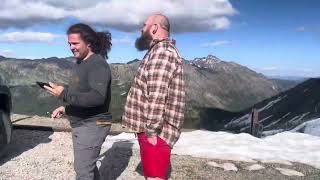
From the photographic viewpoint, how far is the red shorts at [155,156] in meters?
4.89

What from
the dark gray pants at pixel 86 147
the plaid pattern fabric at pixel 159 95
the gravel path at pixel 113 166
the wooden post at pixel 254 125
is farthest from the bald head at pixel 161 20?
the wooden post at pixel 254 125

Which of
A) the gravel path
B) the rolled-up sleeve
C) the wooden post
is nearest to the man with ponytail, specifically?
the rolled-up sleeve

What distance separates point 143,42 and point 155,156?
A: 46.4 inches

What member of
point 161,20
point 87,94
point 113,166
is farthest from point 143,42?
point 113,166

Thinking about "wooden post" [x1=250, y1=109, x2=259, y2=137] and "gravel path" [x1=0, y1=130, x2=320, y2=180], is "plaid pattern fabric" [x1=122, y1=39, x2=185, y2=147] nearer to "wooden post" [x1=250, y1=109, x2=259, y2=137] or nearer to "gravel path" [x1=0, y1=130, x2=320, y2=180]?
"gravel path" [x1=0, y1=130, x2=320, y2=180]

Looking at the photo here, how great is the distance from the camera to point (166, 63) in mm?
4746

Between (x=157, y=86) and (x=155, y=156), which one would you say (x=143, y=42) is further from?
(x=155, y=156)

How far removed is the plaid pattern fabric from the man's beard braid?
65mm

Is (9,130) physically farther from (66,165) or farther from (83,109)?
(83,109)

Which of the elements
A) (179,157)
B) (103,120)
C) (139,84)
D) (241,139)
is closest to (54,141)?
(179,157)

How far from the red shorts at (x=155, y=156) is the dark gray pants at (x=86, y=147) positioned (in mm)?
661

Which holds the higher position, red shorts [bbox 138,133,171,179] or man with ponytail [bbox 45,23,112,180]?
man with ponytail [bbox 45,23,112,180]

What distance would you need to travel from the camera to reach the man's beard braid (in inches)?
195

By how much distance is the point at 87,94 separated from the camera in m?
5.05
